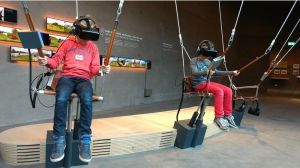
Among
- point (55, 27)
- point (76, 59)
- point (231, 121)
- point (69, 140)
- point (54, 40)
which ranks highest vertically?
point (55, 27)

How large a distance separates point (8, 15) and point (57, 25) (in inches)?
38.3

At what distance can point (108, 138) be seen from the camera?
321 centimetres

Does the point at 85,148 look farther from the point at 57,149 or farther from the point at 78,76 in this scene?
the point at 78,76

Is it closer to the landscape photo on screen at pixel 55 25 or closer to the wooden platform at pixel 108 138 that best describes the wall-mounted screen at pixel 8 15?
the landscape photo on screen at pixel 55 25

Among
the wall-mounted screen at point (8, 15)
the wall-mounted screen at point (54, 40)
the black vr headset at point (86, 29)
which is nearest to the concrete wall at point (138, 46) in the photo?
the wall-mounted screen at point (8, 15)

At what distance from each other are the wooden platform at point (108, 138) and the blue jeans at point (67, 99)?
18.7 inches

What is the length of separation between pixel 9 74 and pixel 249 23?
13.7 meters

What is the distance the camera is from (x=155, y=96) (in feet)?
29.1

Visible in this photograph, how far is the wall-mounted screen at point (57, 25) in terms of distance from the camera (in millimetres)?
5453

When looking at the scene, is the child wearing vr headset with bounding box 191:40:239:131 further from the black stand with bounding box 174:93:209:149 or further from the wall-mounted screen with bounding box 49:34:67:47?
the wall-mounted screen with bounding box 49:34:67:47

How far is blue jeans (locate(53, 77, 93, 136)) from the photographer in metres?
2.56

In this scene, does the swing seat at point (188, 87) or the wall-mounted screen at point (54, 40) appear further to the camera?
the wall-mounted screen at point (54, 40)

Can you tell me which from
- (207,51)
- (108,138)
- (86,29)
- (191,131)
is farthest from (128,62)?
(86,29)

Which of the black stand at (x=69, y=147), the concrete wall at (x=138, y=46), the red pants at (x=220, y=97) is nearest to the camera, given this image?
the black stand at (x=69, y=147)
